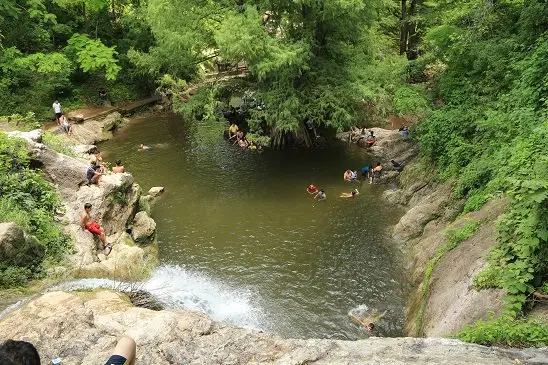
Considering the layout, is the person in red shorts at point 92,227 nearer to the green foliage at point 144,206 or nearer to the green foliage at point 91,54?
the green foliage at point 144,206

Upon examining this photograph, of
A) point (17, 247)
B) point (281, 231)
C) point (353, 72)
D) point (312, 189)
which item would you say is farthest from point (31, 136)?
point (353, 72)

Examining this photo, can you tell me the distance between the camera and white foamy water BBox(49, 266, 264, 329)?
10852 mm

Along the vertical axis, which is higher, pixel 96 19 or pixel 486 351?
pixel 96 19

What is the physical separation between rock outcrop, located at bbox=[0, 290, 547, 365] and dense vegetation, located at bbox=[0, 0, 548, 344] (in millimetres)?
788

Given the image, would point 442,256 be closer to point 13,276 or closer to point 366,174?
point 366,174

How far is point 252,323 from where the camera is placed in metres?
10.9

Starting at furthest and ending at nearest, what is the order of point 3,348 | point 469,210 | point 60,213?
1. point 60,213
2. point 469,210
3. point 3,348

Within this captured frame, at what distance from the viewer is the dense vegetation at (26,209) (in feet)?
34.0

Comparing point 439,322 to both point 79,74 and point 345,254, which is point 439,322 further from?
point 79,74

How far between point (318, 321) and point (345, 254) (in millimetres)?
3270

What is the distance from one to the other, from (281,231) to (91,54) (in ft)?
61.5

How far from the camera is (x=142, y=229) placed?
14.3 metres

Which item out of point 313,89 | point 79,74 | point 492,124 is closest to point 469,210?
point 492,124

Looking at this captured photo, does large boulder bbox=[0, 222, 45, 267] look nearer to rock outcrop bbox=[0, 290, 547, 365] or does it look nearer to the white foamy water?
the white foamy water
